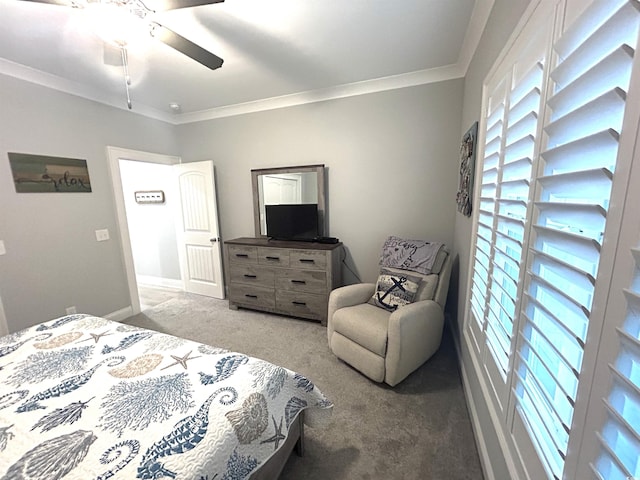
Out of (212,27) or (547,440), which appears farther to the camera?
(212,27)

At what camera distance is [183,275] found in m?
4.10

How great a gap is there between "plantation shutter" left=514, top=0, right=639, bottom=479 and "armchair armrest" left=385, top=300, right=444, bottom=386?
892 millimetres

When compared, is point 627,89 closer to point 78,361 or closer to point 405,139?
point 78,361

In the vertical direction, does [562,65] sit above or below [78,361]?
above

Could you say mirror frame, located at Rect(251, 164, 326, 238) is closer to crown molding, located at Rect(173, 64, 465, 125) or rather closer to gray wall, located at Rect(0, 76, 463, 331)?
gray wall, located at Rect(0, 76, 463, 331)

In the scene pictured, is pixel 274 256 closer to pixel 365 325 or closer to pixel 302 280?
pixel 302 280

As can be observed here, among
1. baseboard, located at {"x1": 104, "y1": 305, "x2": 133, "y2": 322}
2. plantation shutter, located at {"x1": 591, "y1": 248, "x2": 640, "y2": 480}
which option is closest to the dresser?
baseboard, located at {"x1": 104, "y1": 305, "x2": 133, "y2": 322}

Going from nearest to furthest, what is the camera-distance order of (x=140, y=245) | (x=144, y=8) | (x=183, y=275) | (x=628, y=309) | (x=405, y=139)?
(x=628, y=309)
(x=144, y=8)
(x=405, y=139)
(x=183, y=275)
(x=140, y=245)

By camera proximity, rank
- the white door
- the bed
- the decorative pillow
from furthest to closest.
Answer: the white door < the decorative pillow < the bed

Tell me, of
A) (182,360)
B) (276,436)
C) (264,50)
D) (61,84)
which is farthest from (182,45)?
(276,436)

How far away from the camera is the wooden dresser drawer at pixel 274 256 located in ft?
9.96

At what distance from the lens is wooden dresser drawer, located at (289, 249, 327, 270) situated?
2.87 meters

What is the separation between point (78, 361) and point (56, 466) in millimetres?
645

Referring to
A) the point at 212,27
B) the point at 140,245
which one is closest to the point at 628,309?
the point at 212,27
